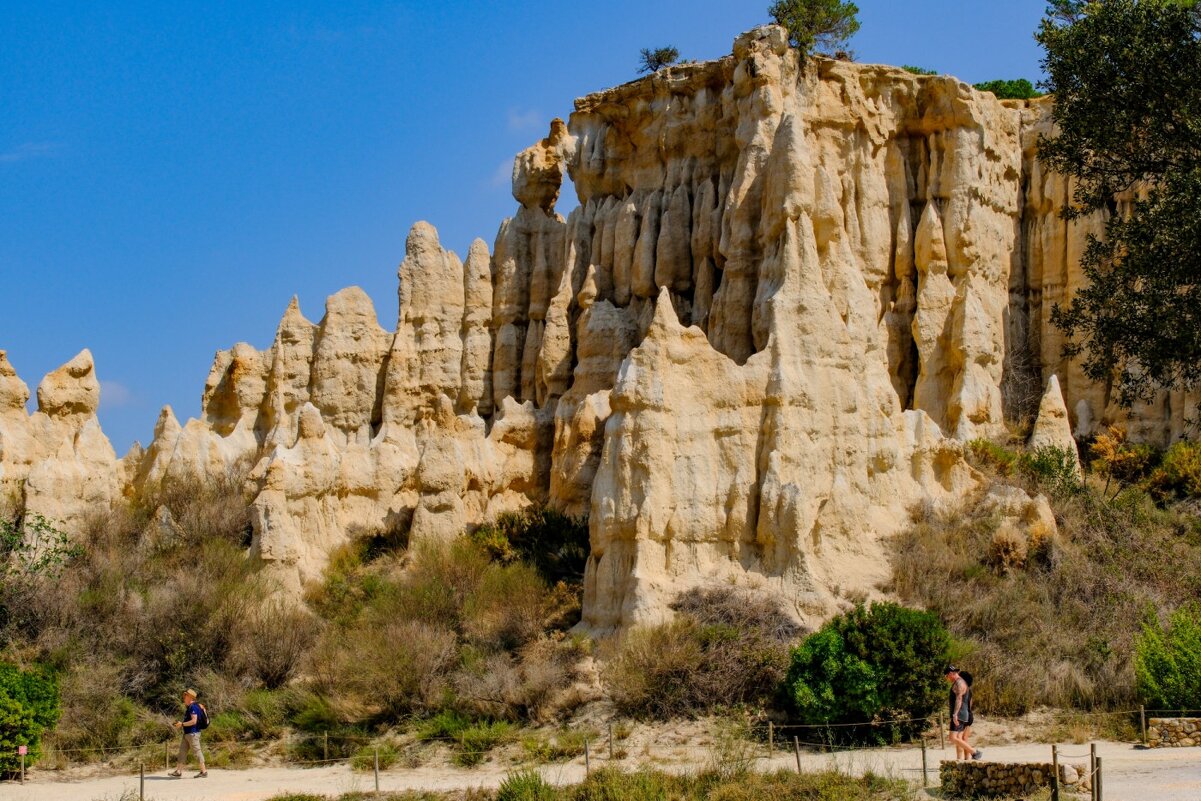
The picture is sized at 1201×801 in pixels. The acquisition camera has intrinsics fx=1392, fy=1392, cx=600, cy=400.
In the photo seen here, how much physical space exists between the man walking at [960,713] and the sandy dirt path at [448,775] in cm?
38

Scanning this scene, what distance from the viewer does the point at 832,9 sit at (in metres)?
33.8

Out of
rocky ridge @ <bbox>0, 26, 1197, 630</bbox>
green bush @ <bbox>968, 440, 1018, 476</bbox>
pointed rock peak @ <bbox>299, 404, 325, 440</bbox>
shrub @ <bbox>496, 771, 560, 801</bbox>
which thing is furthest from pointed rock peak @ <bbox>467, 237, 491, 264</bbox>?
shrub @ <bbox>496, 771, 560, 801</bbox>

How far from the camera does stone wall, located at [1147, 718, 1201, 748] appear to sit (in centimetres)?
1689

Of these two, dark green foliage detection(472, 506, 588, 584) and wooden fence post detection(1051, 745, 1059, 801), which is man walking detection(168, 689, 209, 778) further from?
wooden fence post detection(1051, 745, 1059, 801)

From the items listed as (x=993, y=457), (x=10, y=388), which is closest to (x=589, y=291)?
(x=993, y=457)

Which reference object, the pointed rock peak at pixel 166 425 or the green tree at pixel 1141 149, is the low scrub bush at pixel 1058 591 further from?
the pointed rock peak at pixel 166 425

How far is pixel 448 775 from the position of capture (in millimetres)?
18172

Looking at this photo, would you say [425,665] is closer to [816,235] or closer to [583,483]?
[583,483]

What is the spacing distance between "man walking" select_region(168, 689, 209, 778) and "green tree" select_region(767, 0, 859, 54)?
21500 mm

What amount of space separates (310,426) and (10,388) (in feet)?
21.8

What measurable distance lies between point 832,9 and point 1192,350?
17.2 meters

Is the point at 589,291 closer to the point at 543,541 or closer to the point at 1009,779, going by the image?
the point at 543,541

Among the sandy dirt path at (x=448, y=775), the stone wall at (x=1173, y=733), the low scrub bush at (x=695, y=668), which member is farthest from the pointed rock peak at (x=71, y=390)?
the stone wall at (x=1173, y=733)

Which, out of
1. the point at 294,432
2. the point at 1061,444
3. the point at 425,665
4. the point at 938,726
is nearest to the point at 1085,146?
the point at 1061,444
